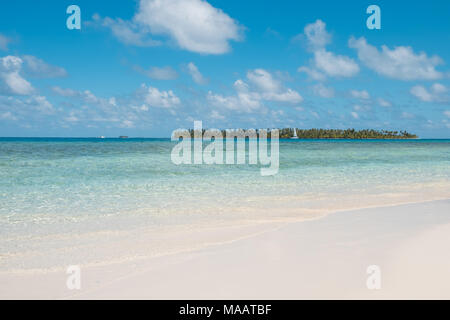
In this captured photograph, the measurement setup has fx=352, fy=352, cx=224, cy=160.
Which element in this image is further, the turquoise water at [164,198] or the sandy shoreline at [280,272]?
the turquoise water at [164,198]

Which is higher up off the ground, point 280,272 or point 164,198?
point 164,198

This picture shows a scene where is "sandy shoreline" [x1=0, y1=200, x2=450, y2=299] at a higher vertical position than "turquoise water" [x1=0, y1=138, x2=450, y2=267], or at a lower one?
lower

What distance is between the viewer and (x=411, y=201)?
9.84 m

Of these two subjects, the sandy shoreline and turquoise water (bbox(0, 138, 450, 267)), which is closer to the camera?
the sandy shoreline

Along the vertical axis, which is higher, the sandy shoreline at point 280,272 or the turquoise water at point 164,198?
the turquoise water at point 164,198

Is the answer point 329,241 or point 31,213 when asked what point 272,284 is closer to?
point 329,241

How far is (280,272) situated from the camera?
14.2ft

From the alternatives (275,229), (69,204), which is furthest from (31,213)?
(275,229)

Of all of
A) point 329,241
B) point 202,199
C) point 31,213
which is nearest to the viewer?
point 329,241

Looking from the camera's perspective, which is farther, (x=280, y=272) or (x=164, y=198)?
(x=164, y=198)

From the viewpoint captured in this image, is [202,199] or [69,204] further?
[202,199]

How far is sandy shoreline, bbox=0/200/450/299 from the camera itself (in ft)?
12.6

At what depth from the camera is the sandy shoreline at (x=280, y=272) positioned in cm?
384
